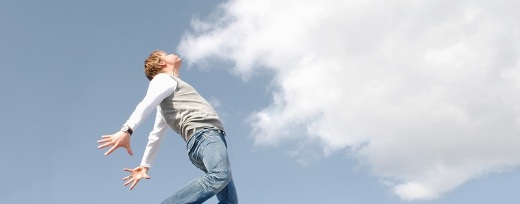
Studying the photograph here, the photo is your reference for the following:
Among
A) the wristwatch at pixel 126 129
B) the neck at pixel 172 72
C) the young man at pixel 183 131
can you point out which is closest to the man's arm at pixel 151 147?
the young man at pixel 183 131

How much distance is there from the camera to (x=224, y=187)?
5.14m

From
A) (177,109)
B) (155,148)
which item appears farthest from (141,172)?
(177,109)

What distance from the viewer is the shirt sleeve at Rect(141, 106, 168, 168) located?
5848 mm

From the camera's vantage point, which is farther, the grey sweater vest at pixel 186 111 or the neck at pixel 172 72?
the neck at pixel 172 72

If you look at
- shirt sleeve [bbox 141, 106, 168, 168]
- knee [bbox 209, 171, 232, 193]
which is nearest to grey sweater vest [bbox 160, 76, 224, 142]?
shirt sleeve [bbox 141, 106, 168, 168]

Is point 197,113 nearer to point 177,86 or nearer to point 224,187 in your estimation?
point 177,86

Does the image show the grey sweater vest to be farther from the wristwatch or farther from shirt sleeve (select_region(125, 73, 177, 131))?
the wristwatch

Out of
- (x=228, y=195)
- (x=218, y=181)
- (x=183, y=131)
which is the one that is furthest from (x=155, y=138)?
(x=218, y=181)

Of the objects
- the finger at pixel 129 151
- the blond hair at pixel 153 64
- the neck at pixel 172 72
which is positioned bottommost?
the finger at pixel 129 151

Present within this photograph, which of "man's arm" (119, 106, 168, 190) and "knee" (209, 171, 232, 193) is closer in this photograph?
"knee" (209, 171, 232, 193)

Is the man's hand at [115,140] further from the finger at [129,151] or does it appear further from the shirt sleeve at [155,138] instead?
the shirt sleeve at [155,138]

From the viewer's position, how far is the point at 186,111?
5.38 metres

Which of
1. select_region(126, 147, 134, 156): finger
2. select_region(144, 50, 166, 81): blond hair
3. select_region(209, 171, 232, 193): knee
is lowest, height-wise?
select_region(209, 171, 232, 193): knee

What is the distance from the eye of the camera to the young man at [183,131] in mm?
4980
